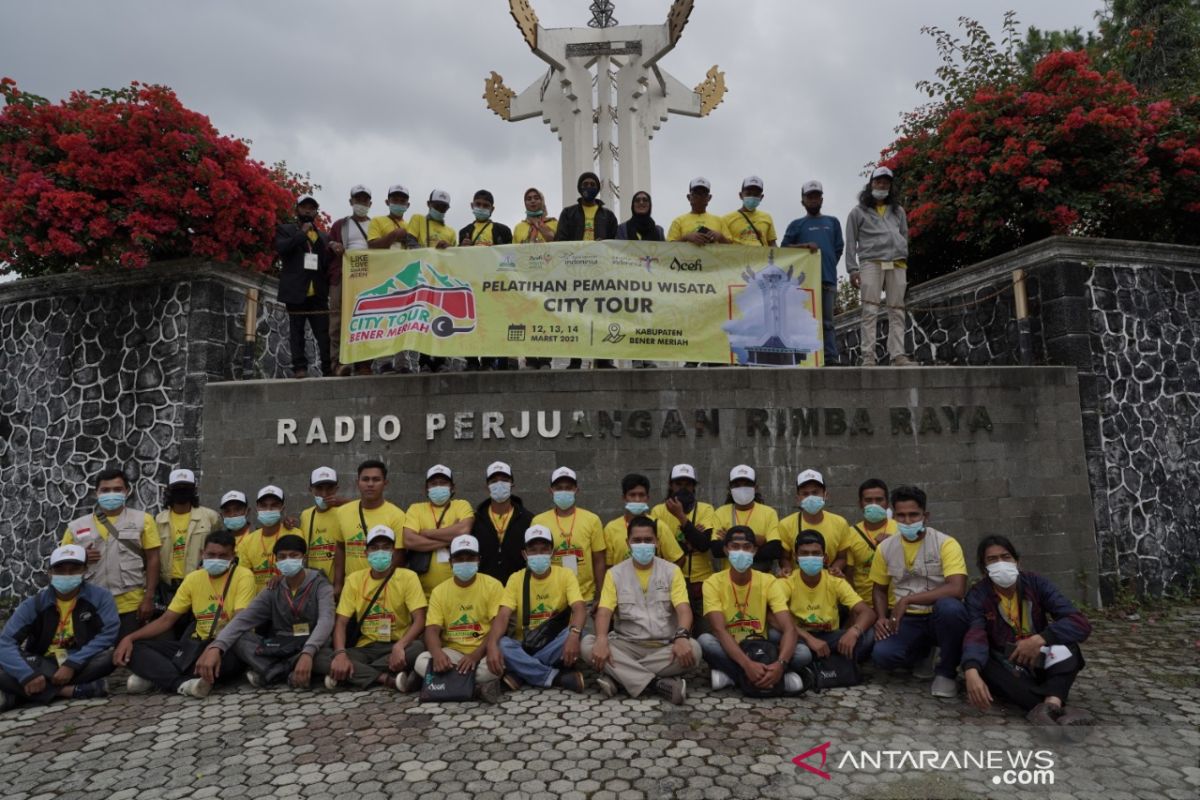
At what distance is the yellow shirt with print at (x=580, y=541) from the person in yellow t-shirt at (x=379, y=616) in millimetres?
1047

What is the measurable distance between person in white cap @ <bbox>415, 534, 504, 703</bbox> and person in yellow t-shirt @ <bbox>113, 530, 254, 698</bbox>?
147cm

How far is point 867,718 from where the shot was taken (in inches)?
183

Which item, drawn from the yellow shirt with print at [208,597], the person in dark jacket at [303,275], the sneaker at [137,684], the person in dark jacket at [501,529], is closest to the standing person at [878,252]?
the person in dark jacket at [501,529]

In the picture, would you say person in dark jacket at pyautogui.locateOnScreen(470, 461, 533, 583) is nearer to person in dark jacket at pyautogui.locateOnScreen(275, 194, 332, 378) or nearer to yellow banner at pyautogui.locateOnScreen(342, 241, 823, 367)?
yellow banner at pyautogui.locateOnScreen(342, 241, 823, 367)

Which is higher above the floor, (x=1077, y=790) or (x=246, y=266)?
(x=246, y=266)

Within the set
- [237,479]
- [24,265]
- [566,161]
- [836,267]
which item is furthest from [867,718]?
[566,161]

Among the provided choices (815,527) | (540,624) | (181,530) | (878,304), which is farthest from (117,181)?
(878,304)

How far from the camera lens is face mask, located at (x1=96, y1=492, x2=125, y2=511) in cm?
607

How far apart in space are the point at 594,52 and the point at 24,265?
31.2 feet

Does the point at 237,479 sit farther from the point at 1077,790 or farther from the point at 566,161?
the point at 566,161

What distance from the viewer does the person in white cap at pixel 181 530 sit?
252 inches

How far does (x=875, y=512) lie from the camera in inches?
235

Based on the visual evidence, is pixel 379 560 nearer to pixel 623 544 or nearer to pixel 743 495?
pixel 623 544

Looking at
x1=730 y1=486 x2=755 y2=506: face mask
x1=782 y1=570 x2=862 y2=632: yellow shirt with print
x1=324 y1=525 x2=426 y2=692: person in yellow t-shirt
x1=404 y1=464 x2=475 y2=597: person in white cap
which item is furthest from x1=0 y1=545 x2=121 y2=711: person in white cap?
x1=782 y1=570 x2=862 y2=632: yellow shirt with print
